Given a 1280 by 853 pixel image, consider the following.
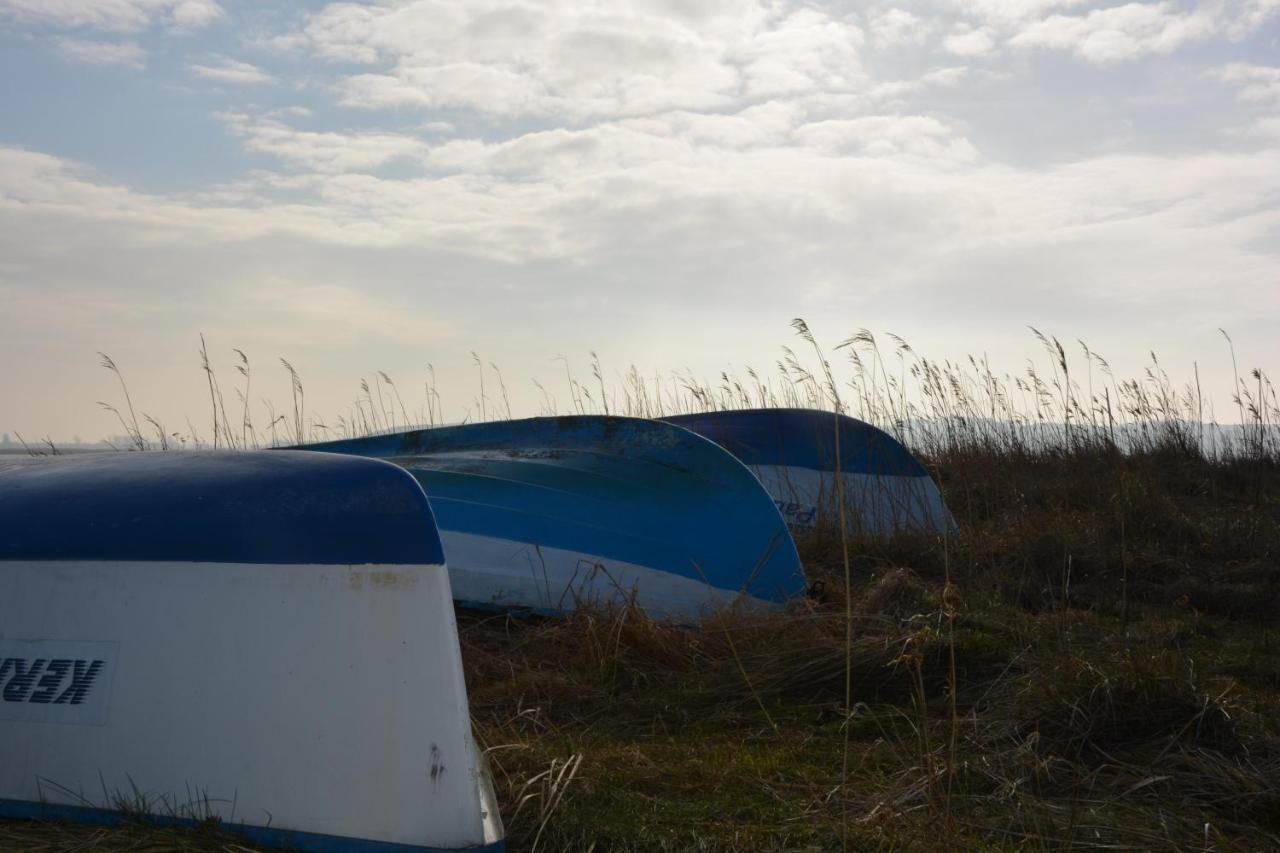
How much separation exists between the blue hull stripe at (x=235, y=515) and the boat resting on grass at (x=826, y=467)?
325 cm

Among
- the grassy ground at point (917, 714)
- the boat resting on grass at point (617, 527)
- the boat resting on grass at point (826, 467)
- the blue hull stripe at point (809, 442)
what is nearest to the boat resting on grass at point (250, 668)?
the grassy ground at point (917, 714)

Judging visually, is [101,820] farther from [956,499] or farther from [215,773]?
[956,499]

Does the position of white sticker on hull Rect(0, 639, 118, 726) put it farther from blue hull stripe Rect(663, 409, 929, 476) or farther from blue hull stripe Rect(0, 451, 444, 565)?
blue hull stripe Rect(663, 409, 929, 476)

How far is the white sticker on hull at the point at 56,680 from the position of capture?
1927 mm

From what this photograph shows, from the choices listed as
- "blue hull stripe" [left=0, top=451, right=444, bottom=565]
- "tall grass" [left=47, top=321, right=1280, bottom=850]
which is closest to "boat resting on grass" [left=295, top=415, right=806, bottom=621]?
"tall grass" [left=47, top=321, right=1280, bottom=850]

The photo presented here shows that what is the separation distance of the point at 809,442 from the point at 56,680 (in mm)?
4122

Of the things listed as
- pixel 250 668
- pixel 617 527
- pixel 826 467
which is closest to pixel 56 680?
pixel 250 668

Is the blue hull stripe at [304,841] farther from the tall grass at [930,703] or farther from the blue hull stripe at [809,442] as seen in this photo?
the blue hull stripe at [809,442]

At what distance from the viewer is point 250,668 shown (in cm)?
187

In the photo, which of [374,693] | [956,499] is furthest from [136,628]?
[956,499]

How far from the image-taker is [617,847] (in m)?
1.85

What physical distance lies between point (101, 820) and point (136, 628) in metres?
0.31

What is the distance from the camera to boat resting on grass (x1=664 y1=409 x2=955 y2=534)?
5.21 meters

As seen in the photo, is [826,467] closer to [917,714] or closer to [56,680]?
[917,714]
